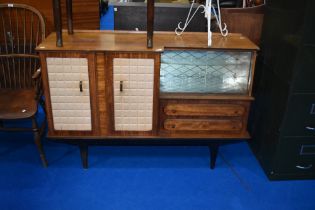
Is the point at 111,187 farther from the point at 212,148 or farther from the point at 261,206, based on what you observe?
the point at 261,206

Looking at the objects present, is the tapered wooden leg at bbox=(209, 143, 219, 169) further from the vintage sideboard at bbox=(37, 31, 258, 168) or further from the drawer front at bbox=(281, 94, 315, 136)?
the drawer front at bbox=(281, 94, 315, 136)

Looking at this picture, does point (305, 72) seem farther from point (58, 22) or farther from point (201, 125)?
point (58, 22)

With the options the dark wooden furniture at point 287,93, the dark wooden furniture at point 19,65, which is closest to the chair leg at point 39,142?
the dark wooden furniture at point 19,65

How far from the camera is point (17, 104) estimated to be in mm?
2201

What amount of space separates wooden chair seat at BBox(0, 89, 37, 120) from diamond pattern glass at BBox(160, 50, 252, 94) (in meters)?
0.88

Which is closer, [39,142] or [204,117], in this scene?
[204,117]

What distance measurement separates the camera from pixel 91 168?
7.48 ft

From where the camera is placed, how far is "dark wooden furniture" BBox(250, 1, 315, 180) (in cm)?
184

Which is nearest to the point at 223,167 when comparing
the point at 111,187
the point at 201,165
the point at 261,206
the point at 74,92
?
the point at 201,165

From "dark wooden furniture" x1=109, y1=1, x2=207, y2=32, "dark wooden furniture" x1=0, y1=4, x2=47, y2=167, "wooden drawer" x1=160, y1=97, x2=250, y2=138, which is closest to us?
"wooden drawer" x1=160, y1=97, x2=250, y2=138

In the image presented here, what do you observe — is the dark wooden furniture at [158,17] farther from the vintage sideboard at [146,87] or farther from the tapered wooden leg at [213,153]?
the tapered wooden leg at [213,153]

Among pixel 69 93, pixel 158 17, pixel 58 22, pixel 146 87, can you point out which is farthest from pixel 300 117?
pixel 58 22

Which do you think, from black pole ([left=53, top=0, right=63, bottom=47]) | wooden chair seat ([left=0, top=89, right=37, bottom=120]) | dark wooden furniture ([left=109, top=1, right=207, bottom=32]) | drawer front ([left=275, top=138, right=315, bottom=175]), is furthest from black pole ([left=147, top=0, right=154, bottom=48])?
A: drawer front ([left=275, top=138, right=315, bottom=175])

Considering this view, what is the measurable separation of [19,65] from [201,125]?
146 centimetres
